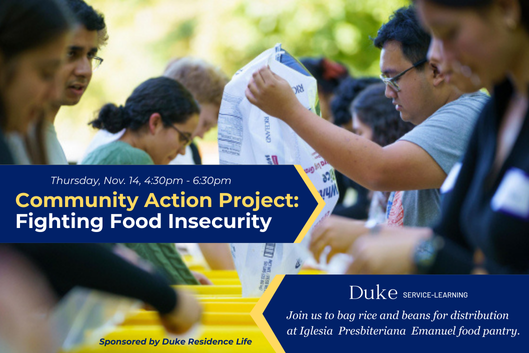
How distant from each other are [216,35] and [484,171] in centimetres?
930

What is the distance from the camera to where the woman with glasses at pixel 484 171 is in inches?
37.0

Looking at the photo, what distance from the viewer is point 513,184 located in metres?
0.95

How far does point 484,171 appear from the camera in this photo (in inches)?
40.5

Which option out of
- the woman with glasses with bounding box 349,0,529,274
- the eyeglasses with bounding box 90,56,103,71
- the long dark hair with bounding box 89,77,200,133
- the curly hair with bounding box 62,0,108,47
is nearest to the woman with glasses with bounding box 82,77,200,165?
the long dark hair with bounding box 89,77,200,133

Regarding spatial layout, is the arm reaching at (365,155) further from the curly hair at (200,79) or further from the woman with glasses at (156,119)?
the curly hair at (200,79)

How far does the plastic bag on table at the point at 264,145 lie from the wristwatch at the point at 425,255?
0.92 m

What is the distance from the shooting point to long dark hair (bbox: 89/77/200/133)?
255cm

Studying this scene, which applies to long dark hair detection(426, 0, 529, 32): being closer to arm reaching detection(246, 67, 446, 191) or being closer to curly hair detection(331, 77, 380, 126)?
arm reaching detection(246, 67, 446, 191)

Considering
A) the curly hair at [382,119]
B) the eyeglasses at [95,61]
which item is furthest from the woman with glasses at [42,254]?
the curly hair at [382,119]

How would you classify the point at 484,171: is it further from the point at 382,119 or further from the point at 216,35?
the point at 216,35

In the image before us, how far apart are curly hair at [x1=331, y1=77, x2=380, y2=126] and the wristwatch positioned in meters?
2.68

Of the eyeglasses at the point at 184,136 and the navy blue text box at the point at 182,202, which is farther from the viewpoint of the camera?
the eyeglasses at the point at 184,136

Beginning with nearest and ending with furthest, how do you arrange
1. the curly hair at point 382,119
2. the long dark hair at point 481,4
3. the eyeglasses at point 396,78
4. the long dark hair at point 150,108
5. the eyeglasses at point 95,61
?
the long dark hair at point 481,4, the eyeglasses at point 396,78, the eyeglasses at point 95,61, the long dark hair at point 150,108, the curly hair at point 382,119

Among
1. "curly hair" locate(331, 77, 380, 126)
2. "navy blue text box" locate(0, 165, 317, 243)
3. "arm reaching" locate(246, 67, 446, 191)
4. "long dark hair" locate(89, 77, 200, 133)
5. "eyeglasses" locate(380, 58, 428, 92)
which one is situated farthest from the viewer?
"curly hair" locate(331, 77, 380, 126)
